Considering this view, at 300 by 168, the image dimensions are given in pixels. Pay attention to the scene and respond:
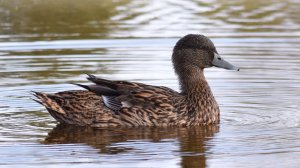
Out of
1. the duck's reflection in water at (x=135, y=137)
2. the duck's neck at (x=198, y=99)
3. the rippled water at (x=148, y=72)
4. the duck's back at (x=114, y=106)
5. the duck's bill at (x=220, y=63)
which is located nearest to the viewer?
the rippled water at (x=148, y=72)

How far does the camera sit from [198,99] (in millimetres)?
13258

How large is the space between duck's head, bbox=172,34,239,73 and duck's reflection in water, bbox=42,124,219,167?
1007 mm

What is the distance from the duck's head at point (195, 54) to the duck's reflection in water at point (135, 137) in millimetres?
1007

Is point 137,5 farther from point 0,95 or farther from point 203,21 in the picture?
point 0,95

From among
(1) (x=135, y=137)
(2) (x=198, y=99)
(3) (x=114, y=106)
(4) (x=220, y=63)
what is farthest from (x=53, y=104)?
(4) (x=220, y=63)

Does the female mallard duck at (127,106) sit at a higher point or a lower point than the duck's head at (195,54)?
lower

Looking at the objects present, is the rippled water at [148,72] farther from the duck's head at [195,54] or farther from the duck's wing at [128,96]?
the duck's head at [195,54]

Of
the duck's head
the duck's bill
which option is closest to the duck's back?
the duck's head

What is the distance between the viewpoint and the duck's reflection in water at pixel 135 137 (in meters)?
11.3

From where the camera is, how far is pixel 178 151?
1122 cm

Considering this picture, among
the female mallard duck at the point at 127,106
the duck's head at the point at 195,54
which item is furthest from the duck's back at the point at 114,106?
the duck's head at the point at 195,54

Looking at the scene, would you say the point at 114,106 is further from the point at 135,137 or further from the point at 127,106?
the point at 135,137

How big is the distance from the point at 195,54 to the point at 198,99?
610 millimetres

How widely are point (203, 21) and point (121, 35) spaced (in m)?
2.16
